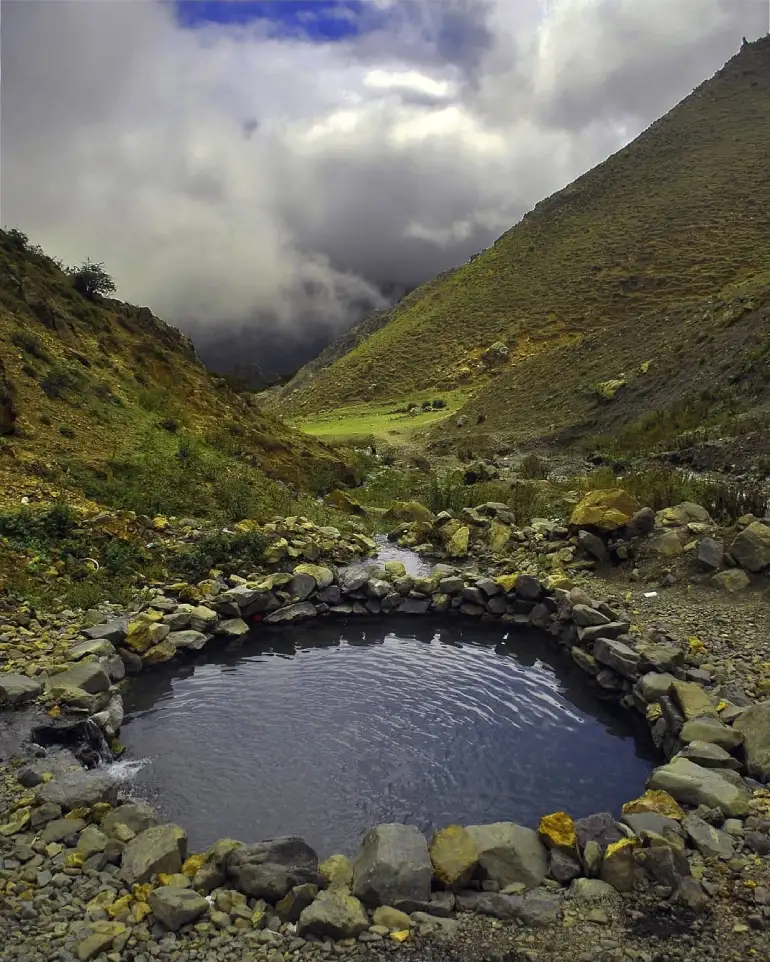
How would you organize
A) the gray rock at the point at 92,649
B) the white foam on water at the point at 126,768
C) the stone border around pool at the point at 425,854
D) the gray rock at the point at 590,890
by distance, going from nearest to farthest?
the stone border around pool at the point at 425,854 < the gray rock at the point at 590,890 < the white foam on water at the point at 126,768 < the gray rock at the point at 92,649

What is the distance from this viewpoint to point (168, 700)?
9109 mm

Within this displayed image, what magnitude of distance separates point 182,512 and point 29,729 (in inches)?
309

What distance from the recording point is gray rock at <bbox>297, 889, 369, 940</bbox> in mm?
4652

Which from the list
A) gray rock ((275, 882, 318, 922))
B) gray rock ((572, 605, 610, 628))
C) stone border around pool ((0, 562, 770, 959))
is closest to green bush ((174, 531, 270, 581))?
stone border around pool ((0, 562, 770, 959))

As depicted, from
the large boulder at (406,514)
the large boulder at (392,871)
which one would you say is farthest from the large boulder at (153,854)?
the large boulder at (406,514)

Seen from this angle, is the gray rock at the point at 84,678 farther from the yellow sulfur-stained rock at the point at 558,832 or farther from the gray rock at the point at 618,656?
the gray rock at the point at 618,656

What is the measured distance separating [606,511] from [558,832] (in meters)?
8.63

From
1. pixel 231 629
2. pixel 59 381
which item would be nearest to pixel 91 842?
pixel 231 629

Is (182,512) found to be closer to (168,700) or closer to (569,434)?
(168,700)

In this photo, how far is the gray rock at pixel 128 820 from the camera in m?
5.71

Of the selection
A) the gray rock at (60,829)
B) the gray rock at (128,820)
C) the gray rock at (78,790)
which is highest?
the gray rock at (78,790)

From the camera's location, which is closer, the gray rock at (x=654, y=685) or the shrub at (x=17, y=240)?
the gray rock at (x=654, y=685)

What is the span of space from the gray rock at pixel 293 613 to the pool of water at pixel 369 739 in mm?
572

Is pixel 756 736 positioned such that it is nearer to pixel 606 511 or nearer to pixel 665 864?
pixel 665 864
